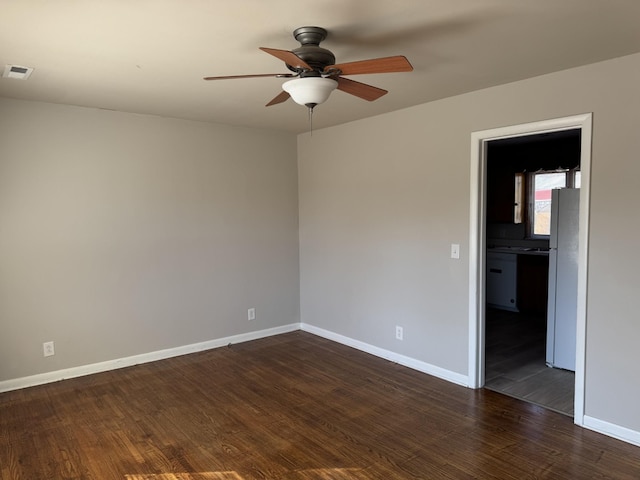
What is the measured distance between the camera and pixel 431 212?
386 cm

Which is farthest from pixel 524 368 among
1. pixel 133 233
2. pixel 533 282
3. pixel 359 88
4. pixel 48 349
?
pixel 48 349

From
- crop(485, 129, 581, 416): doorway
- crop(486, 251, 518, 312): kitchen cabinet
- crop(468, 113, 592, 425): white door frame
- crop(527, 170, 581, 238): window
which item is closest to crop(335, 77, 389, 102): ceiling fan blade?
crop(468, 113, 592, 425): white door frame

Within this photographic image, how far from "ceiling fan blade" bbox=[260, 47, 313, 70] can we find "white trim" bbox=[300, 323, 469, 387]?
9.39 ft

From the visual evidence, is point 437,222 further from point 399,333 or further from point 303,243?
point 303,243

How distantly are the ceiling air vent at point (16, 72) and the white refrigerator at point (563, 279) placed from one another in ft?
13.9

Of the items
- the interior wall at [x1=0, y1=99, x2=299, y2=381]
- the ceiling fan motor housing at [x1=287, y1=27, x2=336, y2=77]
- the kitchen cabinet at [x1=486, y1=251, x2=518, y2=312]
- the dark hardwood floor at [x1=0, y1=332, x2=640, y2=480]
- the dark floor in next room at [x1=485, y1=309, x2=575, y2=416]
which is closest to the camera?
the ceiling fan motor housing at [x1=287, y1=27, x2=336, y2=77]

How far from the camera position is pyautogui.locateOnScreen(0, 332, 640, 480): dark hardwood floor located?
99.8 inches

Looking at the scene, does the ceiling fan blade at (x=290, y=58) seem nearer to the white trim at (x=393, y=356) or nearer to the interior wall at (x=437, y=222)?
the interior wall at (x=437, y=222)

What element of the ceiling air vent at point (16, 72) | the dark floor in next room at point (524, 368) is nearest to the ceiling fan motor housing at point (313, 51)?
the ceiling air vent at point (16, 72)

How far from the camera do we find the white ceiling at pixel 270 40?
199 centimetres

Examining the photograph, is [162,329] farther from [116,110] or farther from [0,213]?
[116,110]

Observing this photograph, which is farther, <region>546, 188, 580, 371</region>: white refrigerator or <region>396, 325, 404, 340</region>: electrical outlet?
<region>396, 325, 404, 340</region>: electrical outlet

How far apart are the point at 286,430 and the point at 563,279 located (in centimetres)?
280

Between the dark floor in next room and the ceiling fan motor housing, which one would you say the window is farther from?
the ceiling fan motor housing
